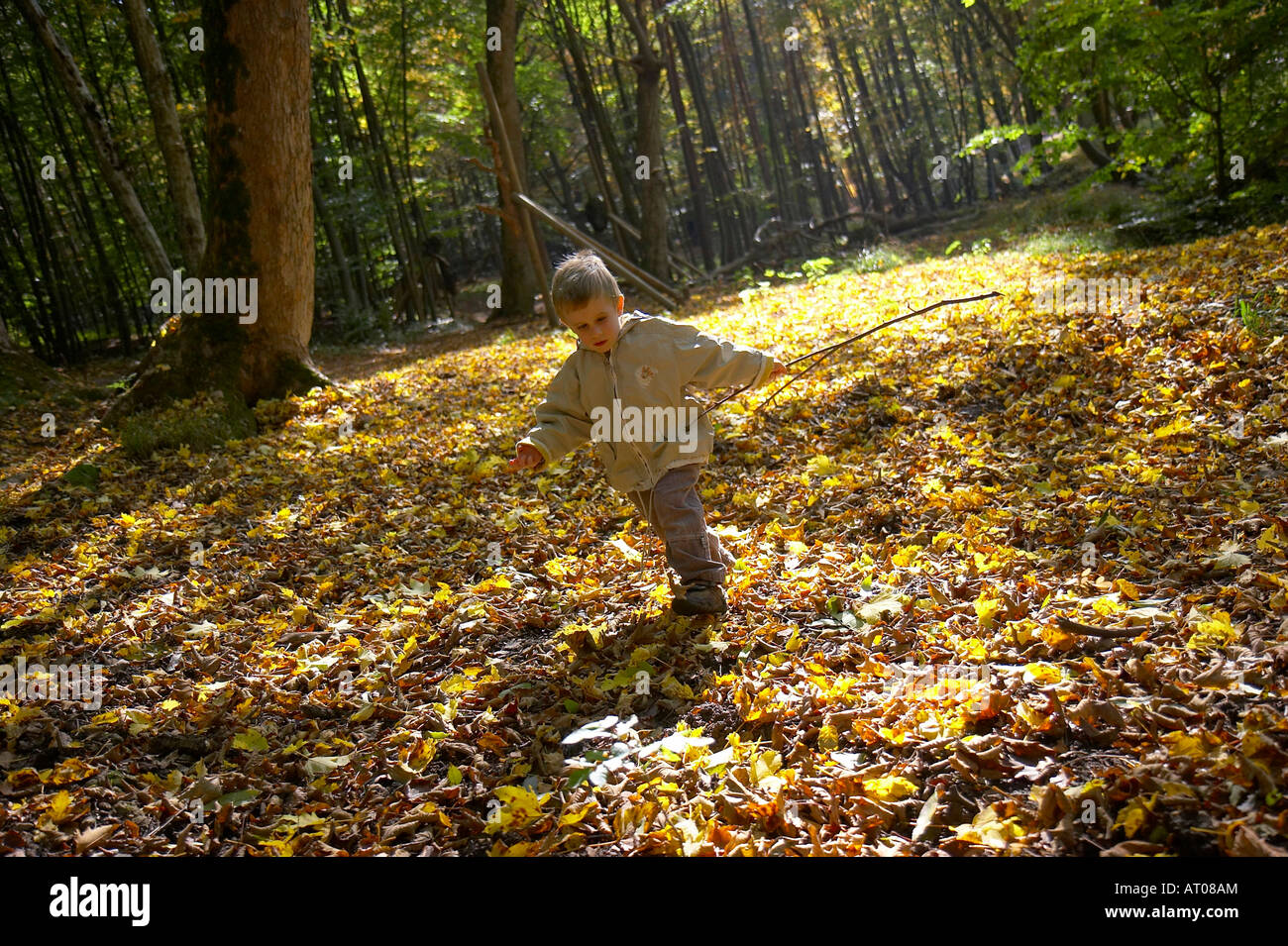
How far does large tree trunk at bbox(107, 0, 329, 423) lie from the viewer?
6.89 m

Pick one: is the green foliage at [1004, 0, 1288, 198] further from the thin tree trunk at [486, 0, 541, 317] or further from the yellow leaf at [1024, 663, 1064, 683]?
the yellow leaf at [1024, 663, 1064, 683]

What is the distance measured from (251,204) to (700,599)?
5.99 meters

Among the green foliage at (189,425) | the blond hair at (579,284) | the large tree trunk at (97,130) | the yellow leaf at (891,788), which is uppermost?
the large tree trunk at (97,130)

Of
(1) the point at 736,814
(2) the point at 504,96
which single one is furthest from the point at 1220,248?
(2) the point at 504,96

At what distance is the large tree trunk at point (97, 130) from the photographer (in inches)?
352

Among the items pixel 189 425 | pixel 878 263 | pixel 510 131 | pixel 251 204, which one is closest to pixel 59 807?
pixel 189 425

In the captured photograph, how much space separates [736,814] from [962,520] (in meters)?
2.08

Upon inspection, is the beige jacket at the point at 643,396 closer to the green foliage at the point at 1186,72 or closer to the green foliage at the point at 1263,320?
the green foliage at the point at 1263,320

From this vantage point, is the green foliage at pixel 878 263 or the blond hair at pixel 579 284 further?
the green foliage at pixel 878 263

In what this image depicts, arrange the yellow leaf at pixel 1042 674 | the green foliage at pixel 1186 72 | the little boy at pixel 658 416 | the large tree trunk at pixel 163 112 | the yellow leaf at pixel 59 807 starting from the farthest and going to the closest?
the large tree trunk at pixel 163 112 < the green foliage at pixel 1186 72 < the little boy at pixel 658 416 < the yellow leaf at pixel 1042 674 < the yellow leaf at pixel 59 807

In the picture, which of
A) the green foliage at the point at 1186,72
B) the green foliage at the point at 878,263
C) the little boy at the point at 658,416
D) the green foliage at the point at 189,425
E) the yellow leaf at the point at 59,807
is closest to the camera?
the yellow leaf at the point at 59,807

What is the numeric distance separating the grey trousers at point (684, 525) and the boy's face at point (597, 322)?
0.56 metres

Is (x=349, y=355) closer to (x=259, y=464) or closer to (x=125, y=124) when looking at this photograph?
(x=125, y=124)

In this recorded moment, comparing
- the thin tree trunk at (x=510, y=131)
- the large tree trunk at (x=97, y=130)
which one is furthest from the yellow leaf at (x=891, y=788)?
the large tree trunk at (x=97, y=130)
